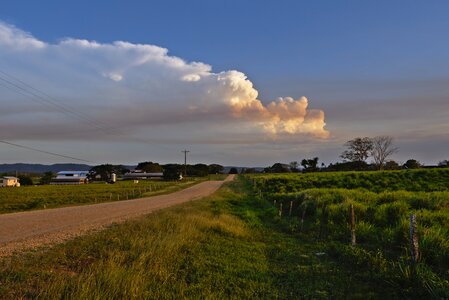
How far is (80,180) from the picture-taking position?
5281 inches

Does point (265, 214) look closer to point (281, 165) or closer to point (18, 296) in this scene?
point (18, 296)

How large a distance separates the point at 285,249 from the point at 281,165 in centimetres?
15536

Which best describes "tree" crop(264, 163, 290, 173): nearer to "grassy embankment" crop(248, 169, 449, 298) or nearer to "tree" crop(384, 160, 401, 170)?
"tree" crop(384, 160, 401, 170)

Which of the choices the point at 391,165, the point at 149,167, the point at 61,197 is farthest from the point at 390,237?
the point at 149,167

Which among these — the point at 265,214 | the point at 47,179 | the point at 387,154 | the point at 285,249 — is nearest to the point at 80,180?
the point at 47,179

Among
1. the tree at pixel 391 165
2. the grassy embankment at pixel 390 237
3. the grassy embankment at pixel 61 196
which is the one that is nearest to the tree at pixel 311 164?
the tree at pixel 391 165

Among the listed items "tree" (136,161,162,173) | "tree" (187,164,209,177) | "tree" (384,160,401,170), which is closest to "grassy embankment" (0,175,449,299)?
"tree" (384,160,401,170)

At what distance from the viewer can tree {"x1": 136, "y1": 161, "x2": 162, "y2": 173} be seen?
18950 centimetres

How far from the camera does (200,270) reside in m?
9.19

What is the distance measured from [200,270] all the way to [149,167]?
186 meters

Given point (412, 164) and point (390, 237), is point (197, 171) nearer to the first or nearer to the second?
point (412, 164)

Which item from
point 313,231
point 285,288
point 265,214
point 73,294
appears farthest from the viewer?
point 265,214

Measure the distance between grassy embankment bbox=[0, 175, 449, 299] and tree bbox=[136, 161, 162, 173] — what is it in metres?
179

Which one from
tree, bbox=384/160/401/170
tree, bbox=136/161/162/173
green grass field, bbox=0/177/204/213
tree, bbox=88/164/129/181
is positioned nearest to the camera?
green grass field, bbox=0/177/204/213
